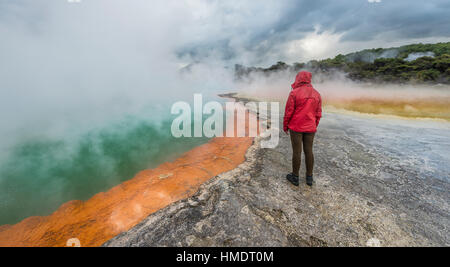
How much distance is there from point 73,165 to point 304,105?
6.86 m

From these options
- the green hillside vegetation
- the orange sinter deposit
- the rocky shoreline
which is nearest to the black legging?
the rocky shoreline

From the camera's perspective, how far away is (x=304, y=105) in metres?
2.75

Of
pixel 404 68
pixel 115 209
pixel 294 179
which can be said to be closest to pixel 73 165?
pixel 115 209

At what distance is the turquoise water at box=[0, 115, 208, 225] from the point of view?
3.88 metres

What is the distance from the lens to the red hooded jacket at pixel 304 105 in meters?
2.72

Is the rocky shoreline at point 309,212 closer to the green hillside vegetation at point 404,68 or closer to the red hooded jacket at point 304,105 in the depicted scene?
the red hooded jacket at point 304,105

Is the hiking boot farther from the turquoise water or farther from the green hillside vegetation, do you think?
the green hillside vegetation

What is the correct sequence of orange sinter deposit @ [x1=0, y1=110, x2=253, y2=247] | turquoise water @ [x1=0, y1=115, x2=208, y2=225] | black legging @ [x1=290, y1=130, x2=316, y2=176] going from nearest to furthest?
1. orange sinter deposit @ [x1=0, y1=110, x2=253, y2=247]
2. black legging @ [x1=290, y1=130, x2=316, y2=176]
3. turquoise water @ [x1=0, y1=115, x2=208, y2=225]

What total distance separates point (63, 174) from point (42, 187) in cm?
65

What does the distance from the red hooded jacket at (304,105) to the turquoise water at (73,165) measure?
4.30 meters

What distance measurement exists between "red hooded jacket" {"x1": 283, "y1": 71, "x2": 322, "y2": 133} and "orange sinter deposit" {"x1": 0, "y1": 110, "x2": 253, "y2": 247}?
6.99 feet

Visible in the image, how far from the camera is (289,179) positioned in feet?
11.2
